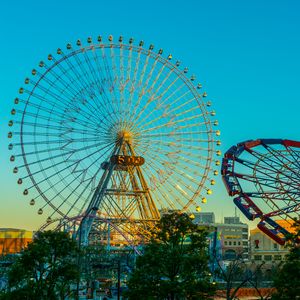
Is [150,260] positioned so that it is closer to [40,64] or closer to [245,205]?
[40,64]

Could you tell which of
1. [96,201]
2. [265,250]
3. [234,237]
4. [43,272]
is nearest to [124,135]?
[96,201]

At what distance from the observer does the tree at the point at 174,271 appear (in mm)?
24547

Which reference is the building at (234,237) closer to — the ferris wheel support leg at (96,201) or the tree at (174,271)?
the ferris wheel support leg at (96,201)

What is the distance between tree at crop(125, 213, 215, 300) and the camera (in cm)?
2455

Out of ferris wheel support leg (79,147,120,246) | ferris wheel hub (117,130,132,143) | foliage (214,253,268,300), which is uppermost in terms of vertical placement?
ferris wheel hub (117,130,132,143)

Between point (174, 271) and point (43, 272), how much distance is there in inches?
269

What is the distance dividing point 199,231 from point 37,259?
8.55 metres

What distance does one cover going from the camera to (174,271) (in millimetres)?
25406

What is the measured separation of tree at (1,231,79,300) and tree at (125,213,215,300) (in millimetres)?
3412

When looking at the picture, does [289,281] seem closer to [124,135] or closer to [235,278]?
[235,278]

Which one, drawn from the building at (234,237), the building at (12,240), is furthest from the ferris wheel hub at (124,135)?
the building at (234,237)

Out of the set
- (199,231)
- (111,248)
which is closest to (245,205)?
(111,248)

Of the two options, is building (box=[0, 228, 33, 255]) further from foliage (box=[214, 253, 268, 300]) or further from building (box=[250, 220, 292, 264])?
foliage (box=[214, 253, 268, 300])

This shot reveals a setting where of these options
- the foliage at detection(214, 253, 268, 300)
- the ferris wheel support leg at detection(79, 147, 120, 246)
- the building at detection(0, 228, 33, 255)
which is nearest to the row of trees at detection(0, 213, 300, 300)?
the foliage at detection(214, 253, 268, 300)
